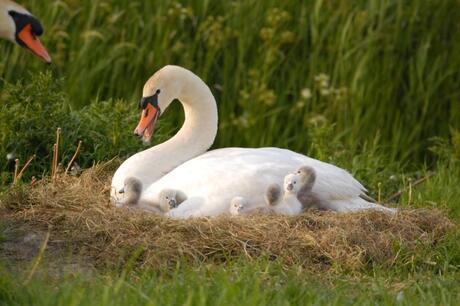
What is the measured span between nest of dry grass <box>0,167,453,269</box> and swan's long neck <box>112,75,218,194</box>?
2.30 feet

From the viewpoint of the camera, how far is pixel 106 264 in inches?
244

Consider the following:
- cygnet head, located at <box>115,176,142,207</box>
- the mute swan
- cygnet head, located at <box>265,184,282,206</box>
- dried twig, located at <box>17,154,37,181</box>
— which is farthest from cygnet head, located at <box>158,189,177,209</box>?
dried twig, located at <box>17,154,37,181</box>

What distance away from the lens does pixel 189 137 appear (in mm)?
7801

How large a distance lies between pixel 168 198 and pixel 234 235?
0.64 metres

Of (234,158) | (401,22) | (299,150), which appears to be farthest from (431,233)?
(401,22)

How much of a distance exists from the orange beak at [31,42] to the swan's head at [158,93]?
76cm

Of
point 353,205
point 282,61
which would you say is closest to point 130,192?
point 353,205

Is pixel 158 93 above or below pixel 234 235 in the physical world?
above

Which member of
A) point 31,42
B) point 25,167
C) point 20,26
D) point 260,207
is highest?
point 20,26

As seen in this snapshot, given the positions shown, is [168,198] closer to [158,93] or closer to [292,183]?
[292,183]

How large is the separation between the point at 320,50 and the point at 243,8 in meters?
0.71

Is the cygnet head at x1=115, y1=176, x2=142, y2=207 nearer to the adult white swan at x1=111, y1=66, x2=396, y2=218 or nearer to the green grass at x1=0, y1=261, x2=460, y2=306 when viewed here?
the adult white swan at x1=111, y1=66, x2=396, y2=218

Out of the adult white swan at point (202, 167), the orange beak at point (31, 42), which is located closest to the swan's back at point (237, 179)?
the adult white swan at point (202, 167)

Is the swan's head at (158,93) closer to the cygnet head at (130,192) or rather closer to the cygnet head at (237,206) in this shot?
the cygnet head at (130,192)
